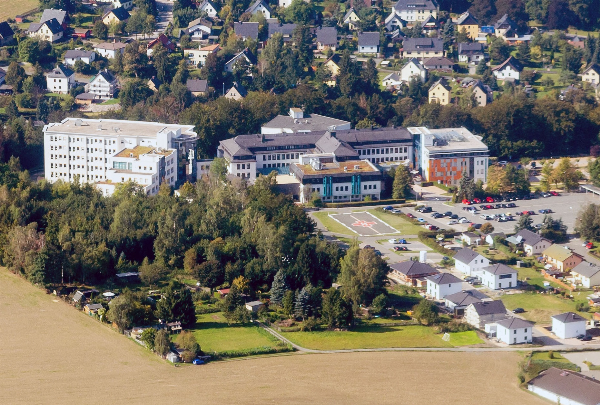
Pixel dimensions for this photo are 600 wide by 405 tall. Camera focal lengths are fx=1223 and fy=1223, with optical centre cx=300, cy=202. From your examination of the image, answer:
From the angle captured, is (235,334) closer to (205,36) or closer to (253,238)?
(253,238)

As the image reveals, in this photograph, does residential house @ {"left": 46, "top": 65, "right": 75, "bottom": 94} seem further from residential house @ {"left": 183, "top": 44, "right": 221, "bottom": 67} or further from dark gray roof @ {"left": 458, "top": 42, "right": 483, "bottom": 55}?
dark gray roof @ {"left": 458, "top": 42, "right": 483, "bottom": 55}

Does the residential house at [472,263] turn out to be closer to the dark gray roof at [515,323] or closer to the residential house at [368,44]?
the dark gray roof at [515,323]

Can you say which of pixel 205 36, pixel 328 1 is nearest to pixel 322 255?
pixel 205 36

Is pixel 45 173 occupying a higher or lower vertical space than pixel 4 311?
higher

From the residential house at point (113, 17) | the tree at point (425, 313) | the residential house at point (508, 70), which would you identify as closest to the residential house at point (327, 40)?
the residential house at point (508, 70)

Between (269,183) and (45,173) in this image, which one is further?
(45,173)

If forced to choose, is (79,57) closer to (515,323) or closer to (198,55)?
(198,55)
